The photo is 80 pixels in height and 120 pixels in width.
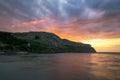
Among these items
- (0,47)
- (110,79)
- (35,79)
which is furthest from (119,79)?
(0,47)

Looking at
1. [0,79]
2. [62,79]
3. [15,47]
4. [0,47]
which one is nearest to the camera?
[0,79]

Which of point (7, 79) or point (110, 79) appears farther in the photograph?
point (110, 79)

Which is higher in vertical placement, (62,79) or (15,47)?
(15,47)

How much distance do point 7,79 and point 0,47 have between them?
16036 cm

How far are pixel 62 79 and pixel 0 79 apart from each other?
971 centimetres

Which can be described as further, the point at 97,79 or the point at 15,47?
the point at 15,47

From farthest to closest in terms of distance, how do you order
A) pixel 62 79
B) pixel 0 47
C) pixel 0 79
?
pixel 0 47, pixel 62 79, pixel 0 79

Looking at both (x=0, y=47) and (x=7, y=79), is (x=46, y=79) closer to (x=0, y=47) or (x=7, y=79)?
(x=7, y=79)

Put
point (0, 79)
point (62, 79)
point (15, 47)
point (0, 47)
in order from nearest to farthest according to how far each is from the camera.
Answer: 1. point (0, 79)
2. point (62, 79)
3. point (0, 47)
4. point (15, 47)

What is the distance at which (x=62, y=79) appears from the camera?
26.0 metres

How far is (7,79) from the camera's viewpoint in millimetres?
24484

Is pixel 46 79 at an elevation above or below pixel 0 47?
below

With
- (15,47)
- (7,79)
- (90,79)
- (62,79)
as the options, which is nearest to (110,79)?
(90,79)

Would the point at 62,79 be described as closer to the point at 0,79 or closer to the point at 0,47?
the point at 0,79
